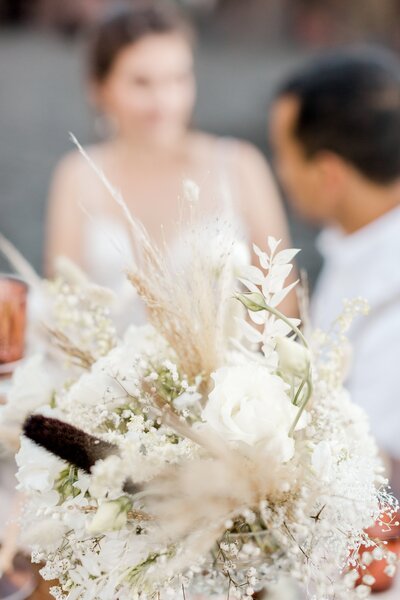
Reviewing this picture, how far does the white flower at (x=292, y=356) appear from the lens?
0.70m

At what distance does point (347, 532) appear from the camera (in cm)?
72

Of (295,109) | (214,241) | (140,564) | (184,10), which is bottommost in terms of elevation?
(140,564)

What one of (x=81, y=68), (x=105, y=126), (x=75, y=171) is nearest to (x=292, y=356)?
(x=75, y=171)

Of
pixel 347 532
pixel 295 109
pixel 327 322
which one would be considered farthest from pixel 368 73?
pixel 347 532

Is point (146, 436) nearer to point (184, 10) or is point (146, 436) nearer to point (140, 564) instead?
point (140, 564)

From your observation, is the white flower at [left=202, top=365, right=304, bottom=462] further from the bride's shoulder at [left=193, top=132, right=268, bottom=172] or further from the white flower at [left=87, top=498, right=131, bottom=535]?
the bride's shoulder at [left=193, top=132, right=268, bottom=172]

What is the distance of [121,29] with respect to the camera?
8.11 ft

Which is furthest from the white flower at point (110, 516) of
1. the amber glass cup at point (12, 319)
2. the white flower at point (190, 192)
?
Result: the amber glass cup at point (12, 319)

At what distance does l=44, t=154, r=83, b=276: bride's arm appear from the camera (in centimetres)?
258

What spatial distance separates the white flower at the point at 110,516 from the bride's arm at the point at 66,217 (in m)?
1.88

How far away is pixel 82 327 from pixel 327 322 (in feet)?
3.46

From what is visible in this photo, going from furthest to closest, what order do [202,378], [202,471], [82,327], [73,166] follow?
[73,166]
[82,327]
[202,378]
[202,471]

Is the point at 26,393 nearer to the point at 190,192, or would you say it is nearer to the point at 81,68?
the point at 190,192

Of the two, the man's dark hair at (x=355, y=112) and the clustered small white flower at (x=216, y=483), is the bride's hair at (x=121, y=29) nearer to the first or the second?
the man's dark hair at (x=355, y=112)
